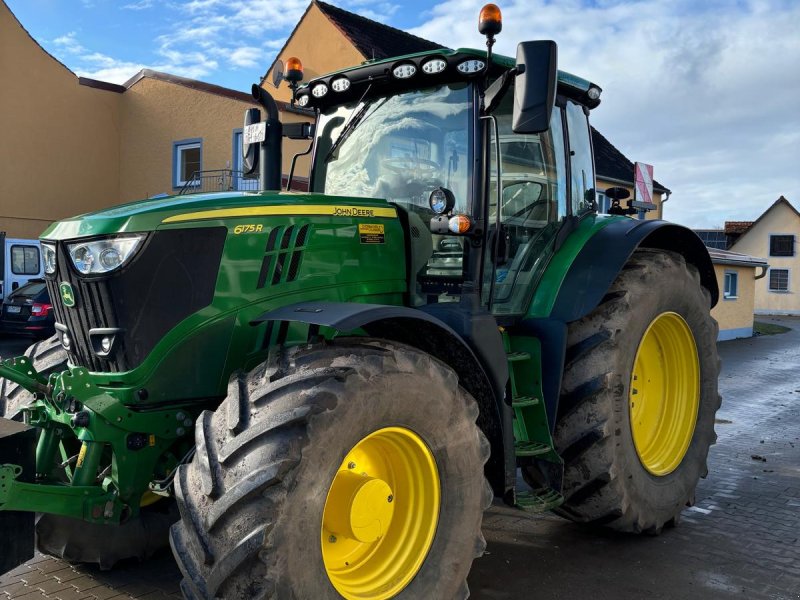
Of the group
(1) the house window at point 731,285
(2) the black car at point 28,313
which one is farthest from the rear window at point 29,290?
(1) the house window at point 731,285

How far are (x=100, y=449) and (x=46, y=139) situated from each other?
1875cm

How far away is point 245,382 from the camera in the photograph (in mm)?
2773

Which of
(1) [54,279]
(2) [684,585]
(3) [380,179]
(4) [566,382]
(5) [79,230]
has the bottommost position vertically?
(2) [684,585]

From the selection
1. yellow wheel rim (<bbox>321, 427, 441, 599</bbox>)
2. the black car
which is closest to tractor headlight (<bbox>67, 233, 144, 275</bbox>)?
yellow wheel rim (<bbox>321, 427, 441, 599</bbox>)

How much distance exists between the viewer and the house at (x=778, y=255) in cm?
3669

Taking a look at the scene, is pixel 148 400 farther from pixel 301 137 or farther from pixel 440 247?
pixel 301 137

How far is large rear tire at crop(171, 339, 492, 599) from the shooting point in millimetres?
2449

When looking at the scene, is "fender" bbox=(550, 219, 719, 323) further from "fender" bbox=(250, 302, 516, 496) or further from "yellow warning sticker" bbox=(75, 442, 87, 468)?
"yellow warning sticker" bbox=(75, 442, 87, 468)

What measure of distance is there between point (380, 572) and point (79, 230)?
6.04 ft

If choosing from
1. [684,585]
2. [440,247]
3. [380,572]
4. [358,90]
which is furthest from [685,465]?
[358,90]

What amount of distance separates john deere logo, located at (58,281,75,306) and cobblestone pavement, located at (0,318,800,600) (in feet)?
4.48

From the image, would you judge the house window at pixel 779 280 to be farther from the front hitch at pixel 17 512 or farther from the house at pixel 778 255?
the front hitch at pixel 17 512

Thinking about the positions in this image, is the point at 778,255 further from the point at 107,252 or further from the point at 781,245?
the point at 107,252

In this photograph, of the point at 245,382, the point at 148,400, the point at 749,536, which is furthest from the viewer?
the point at 749,536
